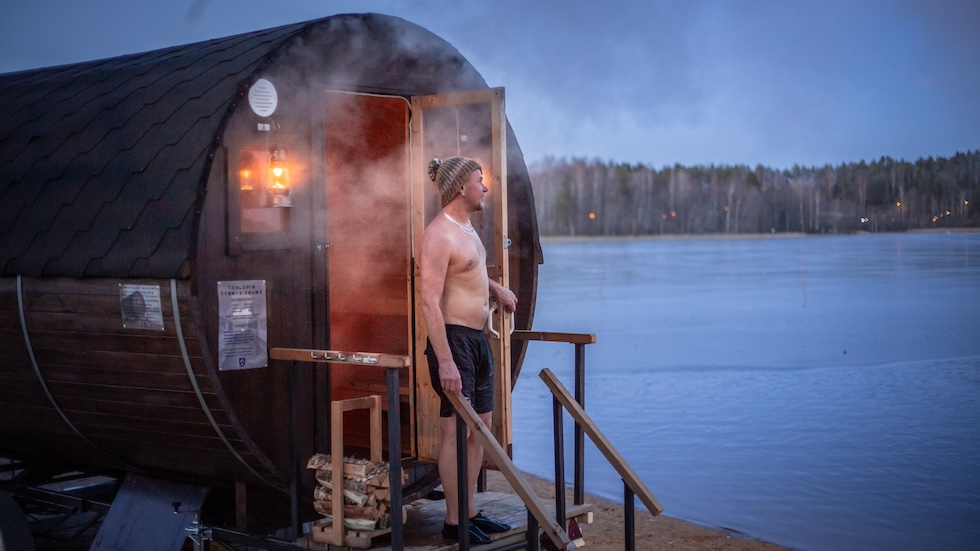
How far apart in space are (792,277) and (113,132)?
1416 inches

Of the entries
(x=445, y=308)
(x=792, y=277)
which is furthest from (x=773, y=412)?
(x=792, y=277)

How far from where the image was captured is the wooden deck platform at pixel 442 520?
5754mm

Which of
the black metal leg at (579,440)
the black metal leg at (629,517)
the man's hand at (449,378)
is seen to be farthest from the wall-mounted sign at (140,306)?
the black metal leg at (629,517)

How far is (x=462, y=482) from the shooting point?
5.47m

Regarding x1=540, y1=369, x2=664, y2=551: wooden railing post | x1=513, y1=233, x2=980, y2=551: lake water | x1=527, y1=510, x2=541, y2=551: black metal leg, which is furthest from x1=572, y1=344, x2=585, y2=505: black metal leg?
x1=513, y1=233, x2=980, y2=551: lake water

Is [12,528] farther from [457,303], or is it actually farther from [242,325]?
[457,303]

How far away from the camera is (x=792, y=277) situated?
40000 mm

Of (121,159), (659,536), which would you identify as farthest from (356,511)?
(659,536)

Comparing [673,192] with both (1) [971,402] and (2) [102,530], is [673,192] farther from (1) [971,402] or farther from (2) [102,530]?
(2) [102,530]

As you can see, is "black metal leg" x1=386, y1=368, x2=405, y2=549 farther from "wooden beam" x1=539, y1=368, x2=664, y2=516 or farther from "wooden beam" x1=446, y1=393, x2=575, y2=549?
"wooden beam" x1=539, y1=368, x2=664, y2=516

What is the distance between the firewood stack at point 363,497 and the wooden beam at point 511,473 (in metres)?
0.58

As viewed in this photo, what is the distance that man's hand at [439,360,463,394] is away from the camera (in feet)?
18.1

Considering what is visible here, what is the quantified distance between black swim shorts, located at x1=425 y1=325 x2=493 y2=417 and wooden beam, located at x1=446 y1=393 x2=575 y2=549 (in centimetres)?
26

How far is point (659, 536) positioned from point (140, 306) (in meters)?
4.64
